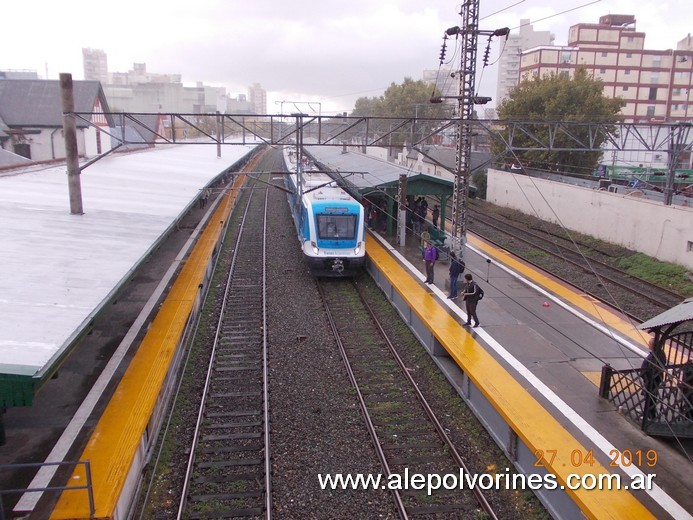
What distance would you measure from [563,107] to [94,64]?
623 feet

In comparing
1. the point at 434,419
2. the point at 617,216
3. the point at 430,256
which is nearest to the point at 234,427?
the point at 434,419

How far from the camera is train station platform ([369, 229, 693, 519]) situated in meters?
6.97

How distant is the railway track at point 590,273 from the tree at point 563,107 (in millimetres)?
6341

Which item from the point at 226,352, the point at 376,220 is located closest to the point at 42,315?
the point at 226,352

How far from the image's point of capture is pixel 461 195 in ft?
46.9

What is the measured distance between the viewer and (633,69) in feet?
188

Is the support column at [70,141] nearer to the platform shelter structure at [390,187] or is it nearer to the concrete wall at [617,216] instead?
the platform shelter structure at [390,187]

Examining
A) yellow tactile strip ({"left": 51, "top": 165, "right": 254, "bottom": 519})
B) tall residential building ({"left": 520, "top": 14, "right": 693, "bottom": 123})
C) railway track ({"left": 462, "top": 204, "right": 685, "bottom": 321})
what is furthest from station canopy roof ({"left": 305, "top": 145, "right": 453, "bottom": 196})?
tall residential building ({"left": 520, "top": 14, "right": 693, "bottom": 123})

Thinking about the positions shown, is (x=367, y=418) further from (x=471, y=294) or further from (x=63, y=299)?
(x=63, y=299)

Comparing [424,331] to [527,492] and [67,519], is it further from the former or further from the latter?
[67,519]

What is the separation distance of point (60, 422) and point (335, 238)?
10.1 meters

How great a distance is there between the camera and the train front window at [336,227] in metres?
16.6

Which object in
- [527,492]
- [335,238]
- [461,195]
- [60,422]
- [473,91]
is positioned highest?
[473,91]

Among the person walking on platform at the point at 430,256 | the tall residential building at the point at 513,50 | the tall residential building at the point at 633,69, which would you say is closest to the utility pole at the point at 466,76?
the person walking on platform at the point at 430,256
